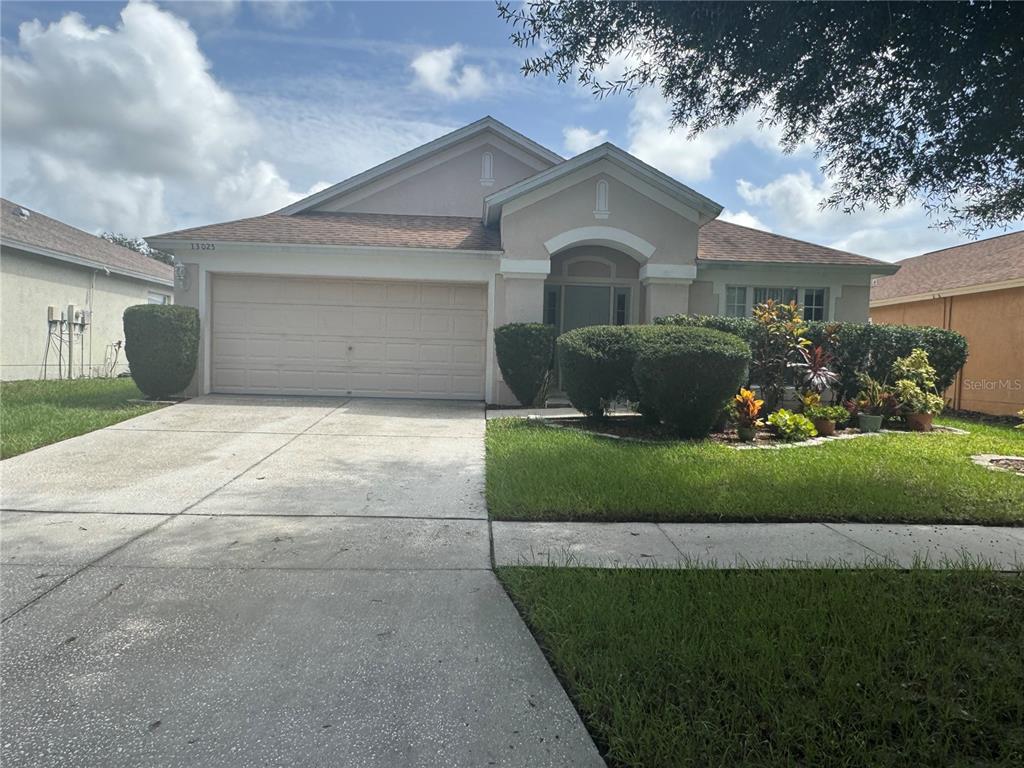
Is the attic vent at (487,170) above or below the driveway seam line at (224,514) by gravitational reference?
above

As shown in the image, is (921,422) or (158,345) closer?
(921,422)

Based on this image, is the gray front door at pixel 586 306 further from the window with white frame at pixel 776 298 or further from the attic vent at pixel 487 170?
the attic vent at pixel 487 170

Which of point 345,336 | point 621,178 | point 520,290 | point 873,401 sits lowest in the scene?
point 873,401

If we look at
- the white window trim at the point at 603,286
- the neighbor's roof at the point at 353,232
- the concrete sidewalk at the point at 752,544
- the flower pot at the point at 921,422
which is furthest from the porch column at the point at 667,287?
the concrete sidewalk at the point at 752,544

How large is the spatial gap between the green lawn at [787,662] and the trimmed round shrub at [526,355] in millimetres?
7247

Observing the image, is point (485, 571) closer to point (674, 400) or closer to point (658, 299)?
point (674, 400)

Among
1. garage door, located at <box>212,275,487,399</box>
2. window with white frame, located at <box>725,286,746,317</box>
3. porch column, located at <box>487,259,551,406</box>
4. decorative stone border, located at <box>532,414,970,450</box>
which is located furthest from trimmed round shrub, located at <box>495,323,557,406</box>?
window with white frame, located at <box>725,286,746,317</box>

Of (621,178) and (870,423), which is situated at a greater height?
(621,178)

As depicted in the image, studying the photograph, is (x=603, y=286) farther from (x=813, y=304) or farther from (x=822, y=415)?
(x=822, y=415)

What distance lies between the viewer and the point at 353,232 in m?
12.7

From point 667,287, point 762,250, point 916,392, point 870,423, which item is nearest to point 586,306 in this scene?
point 667,287

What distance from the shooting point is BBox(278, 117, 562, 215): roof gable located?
14898 millimetres

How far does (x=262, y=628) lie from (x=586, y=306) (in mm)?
10834

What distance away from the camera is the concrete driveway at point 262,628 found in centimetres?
249
